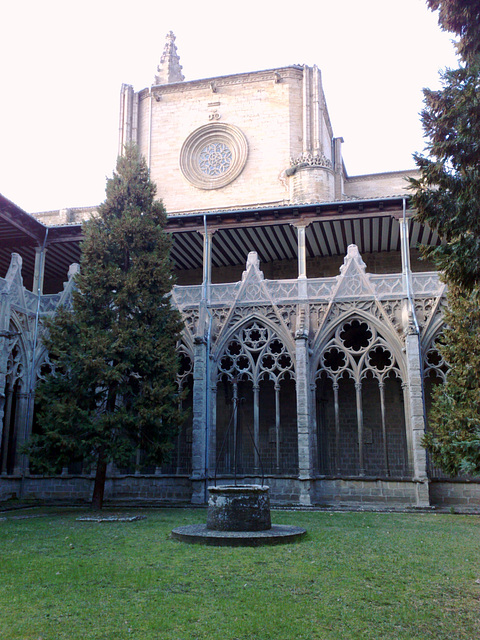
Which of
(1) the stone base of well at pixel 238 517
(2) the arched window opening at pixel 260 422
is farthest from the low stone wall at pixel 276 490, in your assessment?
(1) the stone base of well at pixel 238 517

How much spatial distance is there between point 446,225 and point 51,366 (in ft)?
44.7

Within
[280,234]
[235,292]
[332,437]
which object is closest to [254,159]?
[280,234]

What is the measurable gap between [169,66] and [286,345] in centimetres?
2076

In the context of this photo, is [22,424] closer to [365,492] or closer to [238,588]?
[365,492]

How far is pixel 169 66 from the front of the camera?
31.8m

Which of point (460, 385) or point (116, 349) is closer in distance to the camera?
point (460, 385)

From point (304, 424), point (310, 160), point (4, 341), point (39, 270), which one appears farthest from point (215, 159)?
point (304, 424)

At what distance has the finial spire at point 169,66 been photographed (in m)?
31.5

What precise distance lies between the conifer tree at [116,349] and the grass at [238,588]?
11.9ft

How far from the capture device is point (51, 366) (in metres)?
18.2

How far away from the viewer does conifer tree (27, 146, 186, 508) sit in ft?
44.7

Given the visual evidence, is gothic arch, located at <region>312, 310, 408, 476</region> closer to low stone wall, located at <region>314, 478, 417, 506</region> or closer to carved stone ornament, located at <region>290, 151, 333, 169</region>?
low stone wall, located at <region>314, 478, 417, 506</region>

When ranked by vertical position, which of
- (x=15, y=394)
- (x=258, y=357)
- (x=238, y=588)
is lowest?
(x=238, y=588)

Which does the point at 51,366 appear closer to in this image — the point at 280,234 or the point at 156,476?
the point at 156,476
